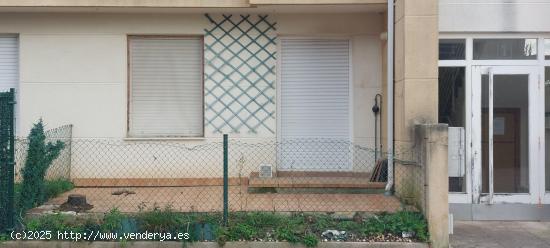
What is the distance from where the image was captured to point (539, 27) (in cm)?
855

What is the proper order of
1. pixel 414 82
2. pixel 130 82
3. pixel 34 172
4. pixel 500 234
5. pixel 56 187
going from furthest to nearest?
pixel 130 82 < pixel 56 187 < pixel 414 82 < pixel 34 172 < pixel 500 234

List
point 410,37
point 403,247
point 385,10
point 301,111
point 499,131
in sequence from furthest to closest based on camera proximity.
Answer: point 301,111, point 385,10, point 499,131, point 410,37, point 403,247

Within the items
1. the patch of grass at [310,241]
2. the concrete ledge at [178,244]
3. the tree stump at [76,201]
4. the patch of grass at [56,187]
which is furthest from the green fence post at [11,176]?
the patch of grass at [310,241]

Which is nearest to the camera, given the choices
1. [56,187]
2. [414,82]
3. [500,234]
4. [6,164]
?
[6,164]

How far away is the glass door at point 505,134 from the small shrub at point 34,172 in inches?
253

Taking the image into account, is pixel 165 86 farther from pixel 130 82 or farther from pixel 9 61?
pixel 9 61

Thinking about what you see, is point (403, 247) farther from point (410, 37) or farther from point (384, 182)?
point (410, 37)

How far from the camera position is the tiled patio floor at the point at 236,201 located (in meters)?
7.64

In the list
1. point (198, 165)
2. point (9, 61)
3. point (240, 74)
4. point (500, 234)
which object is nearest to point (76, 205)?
point (198, 165)

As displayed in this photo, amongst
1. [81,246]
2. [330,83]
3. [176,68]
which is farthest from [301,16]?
[81,246]

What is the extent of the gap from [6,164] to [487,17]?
7.15 m

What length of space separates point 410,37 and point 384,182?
2.34 meters

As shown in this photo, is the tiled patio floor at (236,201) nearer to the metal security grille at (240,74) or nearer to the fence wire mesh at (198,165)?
the fence wire mesh at (198,165)

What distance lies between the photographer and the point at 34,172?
25.7ft
